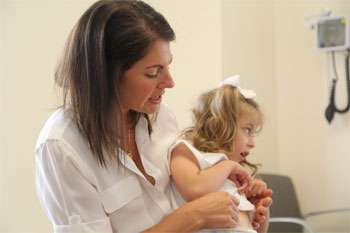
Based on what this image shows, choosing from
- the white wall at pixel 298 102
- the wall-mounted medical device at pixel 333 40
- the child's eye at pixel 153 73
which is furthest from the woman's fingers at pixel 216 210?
the wall-mounted medical device at pixel 333 40

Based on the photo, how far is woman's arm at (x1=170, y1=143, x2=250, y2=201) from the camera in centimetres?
128

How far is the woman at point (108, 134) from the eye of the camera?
1041 millimetres

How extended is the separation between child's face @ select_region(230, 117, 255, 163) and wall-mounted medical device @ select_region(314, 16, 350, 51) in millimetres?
1478

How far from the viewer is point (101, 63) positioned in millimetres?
1062

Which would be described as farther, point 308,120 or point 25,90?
point 308,120

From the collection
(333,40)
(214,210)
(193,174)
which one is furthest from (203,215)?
(333,40)

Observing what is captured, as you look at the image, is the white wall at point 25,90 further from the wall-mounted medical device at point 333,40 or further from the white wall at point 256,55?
the wall-mounted medical device at point 333,40

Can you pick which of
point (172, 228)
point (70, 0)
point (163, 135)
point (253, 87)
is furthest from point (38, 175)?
point (253, 87)

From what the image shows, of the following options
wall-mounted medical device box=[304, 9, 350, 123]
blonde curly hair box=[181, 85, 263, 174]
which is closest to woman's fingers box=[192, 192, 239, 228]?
blonde curly hair box=[181, 85, 263, 174]

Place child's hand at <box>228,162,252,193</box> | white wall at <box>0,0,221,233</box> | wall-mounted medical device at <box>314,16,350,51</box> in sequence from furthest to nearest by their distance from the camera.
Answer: wall-mounted medical device at <box>314,16,350,51</box> < white wall at <box>0,0,221,233</box> < child's hand at <box>228,162,252,193</box>

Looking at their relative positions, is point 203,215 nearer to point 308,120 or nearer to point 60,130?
point 60,130

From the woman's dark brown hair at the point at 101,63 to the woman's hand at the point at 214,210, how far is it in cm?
29

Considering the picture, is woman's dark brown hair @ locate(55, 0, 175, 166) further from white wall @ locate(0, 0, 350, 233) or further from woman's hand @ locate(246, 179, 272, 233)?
white wall @ locate(0, 0, 350, 233)

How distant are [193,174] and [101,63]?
45 cm
